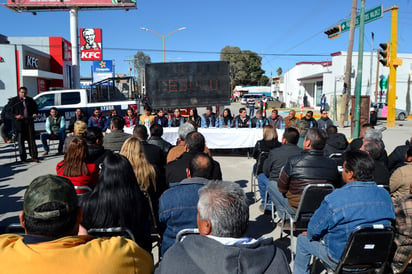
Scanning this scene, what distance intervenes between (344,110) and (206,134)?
14.1 meters

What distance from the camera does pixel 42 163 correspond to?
32.7ft

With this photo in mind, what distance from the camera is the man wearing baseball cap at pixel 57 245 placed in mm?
1598

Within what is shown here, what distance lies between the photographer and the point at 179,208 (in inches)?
123

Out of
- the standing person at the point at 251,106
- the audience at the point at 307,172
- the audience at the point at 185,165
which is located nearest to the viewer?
the audience at the point at 307,172

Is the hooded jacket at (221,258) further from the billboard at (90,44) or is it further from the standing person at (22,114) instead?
the billboard at (90,44)

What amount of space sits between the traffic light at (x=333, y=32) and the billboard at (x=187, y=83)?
26.7 ft

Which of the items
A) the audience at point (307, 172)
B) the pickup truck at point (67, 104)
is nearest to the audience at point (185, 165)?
the audience at point (307, 172)

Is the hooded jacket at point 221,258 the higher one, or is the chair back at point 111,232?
the hooded jacket at point 221,258

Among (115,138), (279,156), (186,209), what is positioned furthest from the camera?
(115,138)

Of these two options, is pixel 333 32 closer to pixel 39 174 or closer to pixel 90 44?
pixel 39 174

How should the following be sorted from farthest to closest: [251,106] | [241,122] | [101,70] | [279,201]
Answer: [101,70]
[251,106]
[241,122]
[279,201]

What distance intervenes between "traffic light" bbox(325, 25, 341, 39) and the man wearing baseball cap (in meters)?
18.0

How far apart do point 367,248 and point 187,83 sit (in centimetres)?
1026

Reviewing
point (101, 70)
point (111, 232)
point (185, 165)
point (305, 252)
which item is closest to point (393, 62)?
point (185, 165)
